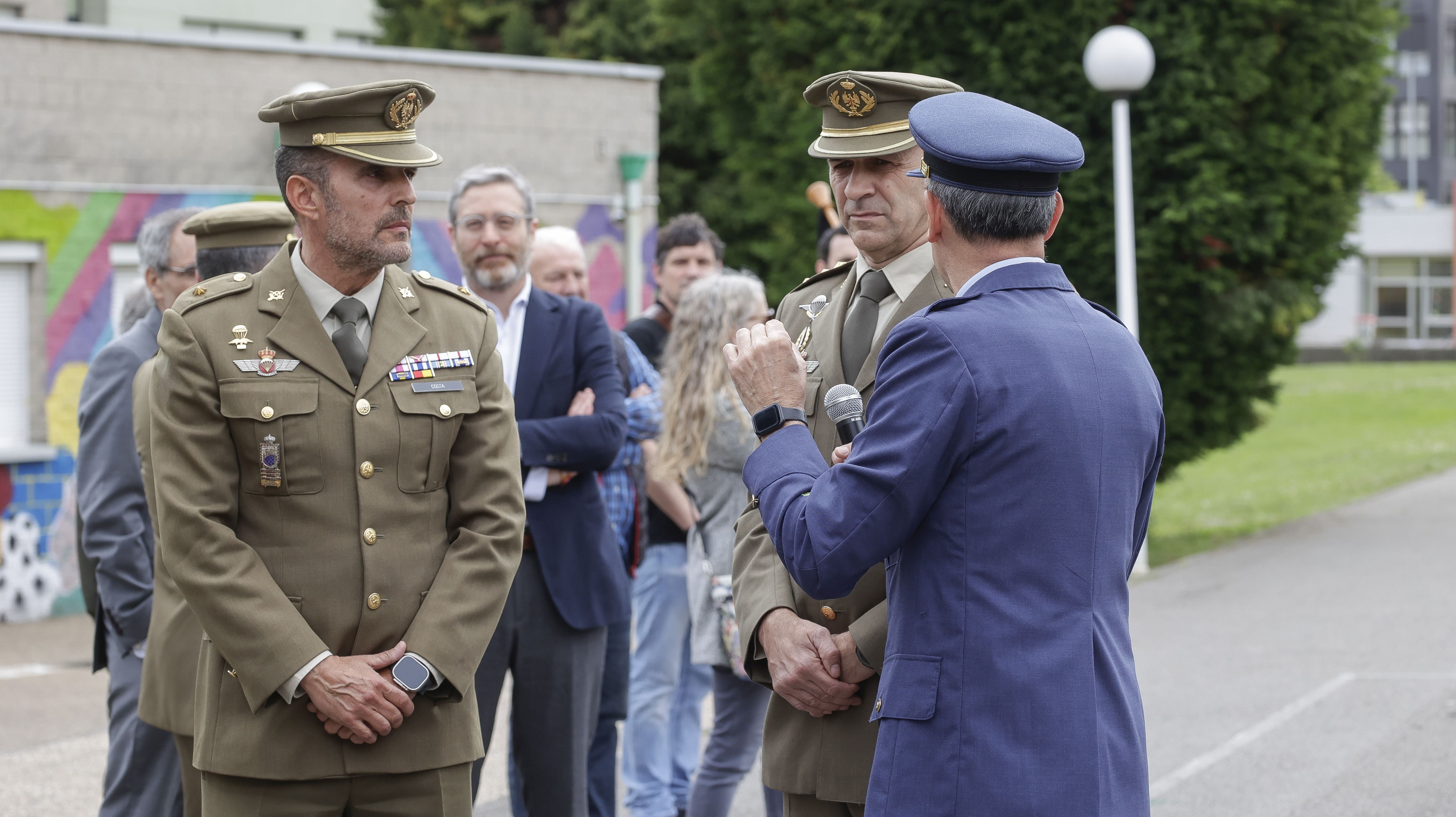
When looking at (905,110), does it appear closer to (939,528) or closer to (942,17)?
(939,528)

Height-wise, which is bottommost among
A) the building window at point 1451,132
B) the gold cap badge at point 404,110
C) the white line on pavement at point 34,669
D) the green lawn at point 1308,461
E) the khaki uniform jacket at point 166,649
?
the green lawn at point 1308,461

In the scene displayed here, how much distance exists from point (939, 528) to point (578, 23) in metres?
24.4

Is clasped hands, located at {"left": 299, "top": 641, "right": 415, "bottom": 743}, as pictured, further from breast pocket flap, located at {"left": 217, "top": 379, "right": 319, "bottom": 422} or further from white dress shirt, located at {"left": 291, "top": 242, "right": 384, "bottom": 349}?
white dress shirt, located at {"left": 291, "top": 242, "right": 384, "bottom": 349}

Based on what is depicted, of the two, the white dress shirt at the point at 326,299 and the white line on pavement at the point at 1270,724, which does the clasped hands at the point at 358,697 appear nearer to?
the white dress shirt at the point at 326,299

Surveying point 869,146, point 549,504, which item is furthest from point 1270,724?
point 869,146

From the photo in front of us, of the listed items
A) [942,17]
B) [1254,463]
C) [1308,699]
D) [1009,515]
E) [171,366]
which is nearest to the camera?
[1009,515]

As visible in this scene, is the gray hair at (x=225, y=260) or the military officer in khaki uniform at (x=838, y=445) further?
the gray hair at (x=225, y=260)

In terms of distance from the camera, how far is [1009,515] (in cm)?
245

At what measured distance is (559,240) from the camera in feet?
20.7

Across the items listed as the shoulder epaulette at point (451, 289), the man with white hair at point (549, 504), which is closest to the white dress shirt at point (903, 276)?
the shoulder epaulette at point (451, 289)

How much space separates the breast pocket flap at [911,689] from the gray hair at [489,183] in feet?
8.43

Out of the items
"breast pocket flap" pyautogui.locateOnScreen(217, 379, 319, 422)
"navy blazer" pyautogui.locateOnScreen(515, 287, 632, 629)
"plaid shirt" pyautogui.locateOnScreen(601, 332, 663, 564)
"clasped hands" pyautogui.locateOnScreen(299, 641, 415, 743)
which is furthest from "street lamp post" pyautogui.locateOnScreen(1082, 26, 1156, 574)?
"breast pocket flap" pyautogui.locateOnScreen(217, 379, 319, 422)

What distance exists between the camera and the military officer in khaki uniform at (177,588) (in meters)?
3.88

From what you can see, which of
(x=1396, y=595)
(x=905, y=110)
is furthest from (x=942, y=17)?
(x=905, y=110)
